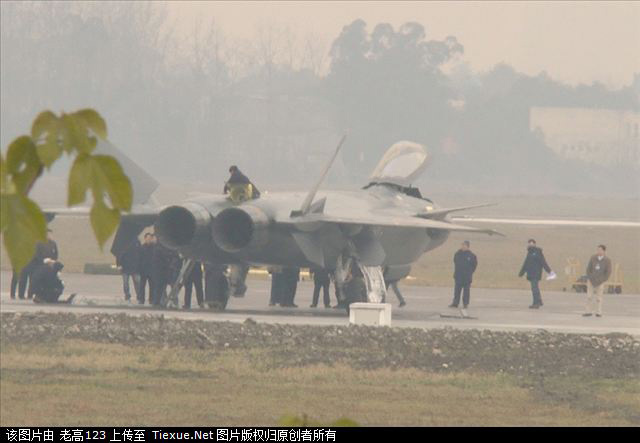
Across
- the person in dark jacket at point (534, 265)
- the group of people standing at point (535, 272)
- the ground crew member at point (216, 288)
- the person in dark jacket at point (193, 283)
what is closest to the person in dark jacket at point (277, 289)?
the person in dark jacket at point (193, 283)

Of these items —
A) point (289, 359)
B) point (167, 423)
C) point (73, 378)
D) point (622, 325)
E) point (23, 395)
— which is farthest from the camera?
point (622, 325)

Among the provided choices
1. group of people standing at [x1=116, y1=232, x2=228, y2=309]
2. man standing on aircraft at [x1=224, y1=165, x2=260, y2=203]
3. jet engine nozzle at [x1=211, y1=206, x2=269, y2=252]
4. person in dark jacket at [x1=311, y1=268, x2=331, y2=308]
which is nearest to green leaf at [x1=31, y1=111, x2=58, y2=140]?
jet engine nozzle at [x1=211, y1=206, x2=269, y2=252]

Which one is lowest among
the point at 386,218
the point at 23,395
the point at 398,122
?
the point at 23,395

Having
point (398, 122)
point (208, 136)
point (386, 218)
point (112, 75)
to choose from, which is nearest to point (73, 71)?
point (112, 75)

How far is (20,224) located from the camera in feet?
7.93

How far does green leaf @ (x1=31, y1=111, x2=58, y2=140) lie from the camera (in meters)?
2.41

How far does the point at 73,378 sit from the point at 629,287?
2474 centimetres

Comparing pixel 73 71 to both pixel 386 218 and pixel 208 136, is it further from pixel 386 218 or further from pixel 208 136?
pixel 386 218

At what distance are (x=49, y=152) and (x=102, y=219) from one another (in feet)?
0.48

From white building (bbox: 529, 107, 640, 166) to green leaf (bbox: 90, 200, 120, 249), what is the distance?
7484cm

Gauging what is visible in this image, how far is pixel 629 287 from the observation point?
3847 centimetres

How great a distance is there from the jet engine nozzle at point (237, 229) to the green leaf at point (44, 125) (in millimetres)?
21081

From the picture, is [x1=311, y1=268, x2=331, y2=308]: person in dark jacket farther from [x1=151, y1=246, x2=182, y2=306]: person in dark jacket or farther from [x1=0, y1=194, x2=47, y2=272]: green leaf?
[x1=0, y1=194, x2=47, y2=272]: green leaf

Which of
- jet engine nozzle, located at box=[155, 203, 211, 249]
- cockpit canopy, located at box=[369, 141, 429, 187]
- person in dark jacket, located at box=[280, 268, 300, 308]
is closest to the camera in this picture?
jet engine nozzle, located at box=[155, 203, 211, 249]
